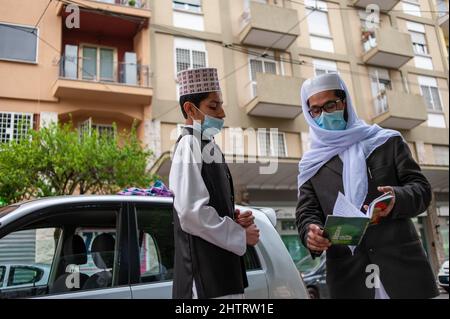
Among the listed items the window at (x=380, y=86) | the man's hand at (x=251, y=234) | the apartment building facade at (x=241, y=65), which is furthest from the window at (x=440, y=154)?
the man's hand at (x=251, y=234)

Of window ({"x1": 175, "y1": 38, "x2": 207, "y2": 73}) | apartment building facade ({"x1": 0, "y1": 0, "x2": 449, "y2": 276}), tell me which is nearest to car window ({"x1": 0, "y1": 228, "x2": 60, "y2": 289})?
apartment building facade ({"x1": 0, "y1": 0, "x2": 449, "y2": 276})

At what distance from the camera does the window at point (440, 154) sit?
5.98m

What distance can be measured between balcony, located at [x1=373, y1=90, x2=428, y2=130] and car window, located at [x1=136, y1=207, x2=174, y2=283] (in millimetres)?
2822

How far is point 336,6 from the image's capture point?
133 inches

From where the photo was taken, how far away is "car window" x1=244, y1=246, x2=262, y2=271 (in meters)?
2.25

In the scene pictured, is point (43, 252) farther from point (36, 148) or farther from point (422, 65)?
point (422, 65)

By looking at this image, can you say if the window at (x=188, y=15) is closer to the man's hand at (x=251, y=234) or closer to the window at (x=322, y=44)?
the window at (x=322, y=44)

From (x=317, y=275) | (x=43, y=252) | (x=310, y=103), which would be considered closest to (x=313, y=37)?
(x=310, y=103)

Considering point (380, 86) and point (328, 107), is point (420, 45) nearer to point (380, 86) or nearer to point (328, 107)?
point (380, 86)

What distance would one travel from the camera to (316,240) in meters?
1.60

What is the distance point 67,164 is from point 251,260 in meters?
2.35

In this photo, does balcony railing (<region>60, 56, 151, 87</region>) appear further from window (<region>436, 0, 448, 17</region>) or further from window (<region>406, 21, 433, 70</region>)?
window (<region>436, 0, 448, 17</region>)

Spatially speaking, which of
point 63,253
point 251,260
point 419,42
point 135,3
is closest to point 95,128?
point 135,3

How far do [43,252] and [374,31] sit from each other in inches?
134
